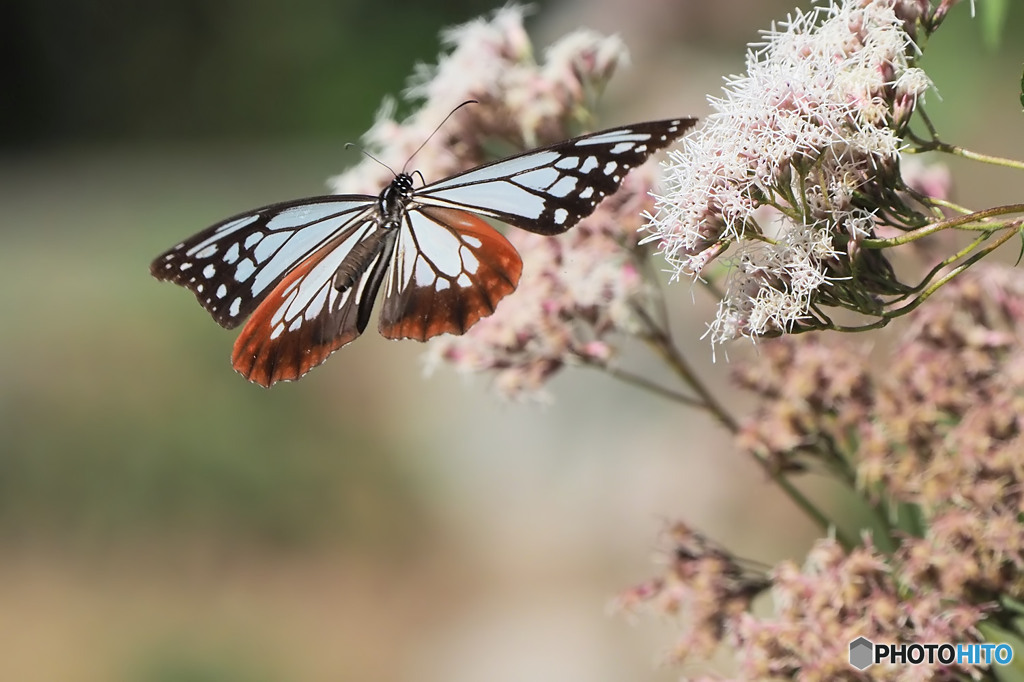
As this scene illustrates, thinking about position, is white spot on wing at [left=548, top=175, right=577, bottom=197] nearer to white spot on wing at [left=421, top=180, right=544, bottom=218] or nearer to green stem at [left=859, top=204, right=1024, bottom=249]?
white spot on wing at [left=421, top=180, right=544, bottom=218]

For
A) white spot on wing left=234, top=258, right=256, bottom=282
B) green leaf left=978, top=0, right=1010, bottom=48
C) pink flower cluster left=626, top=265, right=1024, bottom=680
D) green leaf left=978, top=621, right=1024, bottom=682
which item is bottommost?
green leaf left=978, top=621, right=1024, bottom=682

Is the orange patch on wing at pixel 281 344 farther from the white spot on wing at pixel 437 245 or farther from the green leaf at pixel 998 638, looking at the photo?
the green leaf at pixel 998 638

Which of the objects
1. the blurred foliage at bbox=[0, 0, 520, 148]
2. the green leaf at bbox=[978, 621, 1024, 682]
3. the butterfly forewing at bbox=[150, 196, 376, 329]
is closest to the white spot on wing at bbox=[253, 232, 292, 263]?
the butterfly forewing at bbox=[150, 196, 376, 329]

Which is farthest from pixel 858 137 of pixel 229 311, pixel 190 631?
pixel 190 631

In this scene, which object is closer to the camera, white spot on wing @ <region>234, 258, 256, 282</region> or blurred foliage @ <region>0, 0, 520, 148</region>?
white spot on wing @ <region>234, 258, 256, 282</region>

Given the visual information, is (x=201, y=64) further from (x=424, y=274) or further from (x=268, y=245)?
(x=424, y=274)

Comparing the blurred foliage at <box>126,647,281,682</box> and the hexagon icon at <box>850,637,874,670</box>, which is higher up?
the blurred foliage at <box>126,647,281,682</box>
